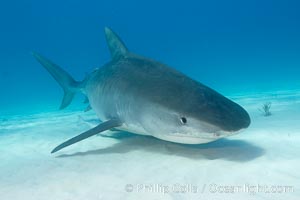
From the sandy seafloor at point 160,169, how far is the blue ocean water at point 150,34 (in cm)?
7844

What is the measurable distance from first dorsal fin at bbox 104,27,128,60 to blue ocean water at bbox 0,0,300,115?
253ft

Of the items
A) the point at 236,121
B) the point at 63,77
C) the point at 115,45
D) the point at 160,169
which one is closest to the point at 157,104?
the point at 160,169

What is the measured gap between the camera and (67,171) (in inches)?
161

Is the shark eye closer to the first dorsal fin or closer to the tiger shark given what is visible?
the tiger shark

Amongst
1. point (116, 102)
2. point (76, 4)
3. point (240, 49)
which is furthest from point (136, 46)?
point (116, 102)

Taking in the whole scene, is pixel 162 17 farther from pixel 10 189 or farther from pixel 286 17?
pixel 10 189

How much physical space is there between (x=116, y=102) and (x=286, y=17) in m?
129

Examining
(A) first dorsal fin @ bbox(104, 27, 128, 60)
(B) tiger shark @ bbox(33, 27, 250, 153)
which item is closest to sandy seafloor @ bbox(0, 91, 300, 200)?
(B) tiger shark @ bbox(33, 27, 250, 153)

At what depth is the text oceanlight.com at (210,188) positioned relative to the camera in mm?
2945

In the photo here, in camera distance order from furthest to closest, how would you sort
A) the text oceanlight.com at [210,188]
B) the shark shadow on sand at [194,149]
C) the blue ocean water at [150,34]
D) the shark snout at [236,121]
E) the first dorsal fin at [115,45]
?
1. the blue ocean water at [150,34]
2. the first dorsal fin at [115,45]
3. the shark shadow on sand at [194,149]
4. the shark snout at [236,121]
5. the text oceanlight.com at [210,188]

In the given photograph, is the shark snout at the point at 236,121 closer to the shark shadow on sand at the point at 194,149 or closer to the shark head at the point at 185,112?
the shark head at the point at 185,112

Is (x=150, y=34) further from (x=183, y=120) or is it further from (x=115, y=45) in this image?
(x=183, y=120)

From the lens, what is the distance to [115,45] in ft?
22.9

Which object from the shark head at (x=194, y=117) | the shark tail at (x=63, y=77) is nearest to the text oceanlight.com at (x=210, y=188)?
the shark head at (x=194, y=117)
